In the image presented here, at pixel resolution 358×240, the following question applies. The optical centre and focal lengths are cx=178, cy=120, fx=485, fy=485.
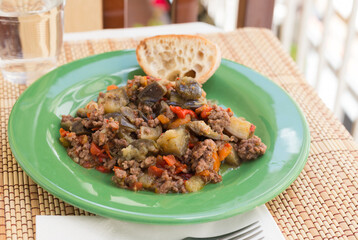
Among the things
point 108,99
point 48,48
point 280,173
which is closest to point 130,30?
point 48,48

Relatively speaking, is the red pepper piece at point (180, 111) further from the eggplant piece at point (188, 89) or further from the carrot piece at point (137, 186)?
the carrot piece at point (137, 186)

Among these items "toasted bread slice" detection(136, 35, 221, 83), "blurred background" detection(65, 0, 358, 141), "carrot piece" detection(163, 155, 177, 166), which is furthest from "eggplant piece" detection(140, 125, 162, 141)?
"blurred background" detection(65, 0, 358, 141)

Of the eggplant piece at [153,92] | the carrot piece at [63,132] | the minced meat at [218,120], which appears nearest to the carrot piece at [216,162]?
the minced meat at [218,120]

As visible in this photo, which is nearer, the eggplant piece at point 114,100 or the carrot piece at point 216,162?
the carrot piece at point 216,162

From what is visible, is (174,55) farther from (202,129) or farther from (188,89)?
(202,129)

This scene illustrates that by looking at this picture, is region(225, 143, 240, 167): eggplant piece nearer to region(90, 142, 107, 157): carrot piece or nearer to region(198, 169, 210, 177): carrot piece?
region(198, 169, 210, 177): carrot piece

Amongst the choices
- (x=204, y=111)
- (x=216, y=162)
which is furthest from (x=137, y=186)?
(x=204, y=111)
